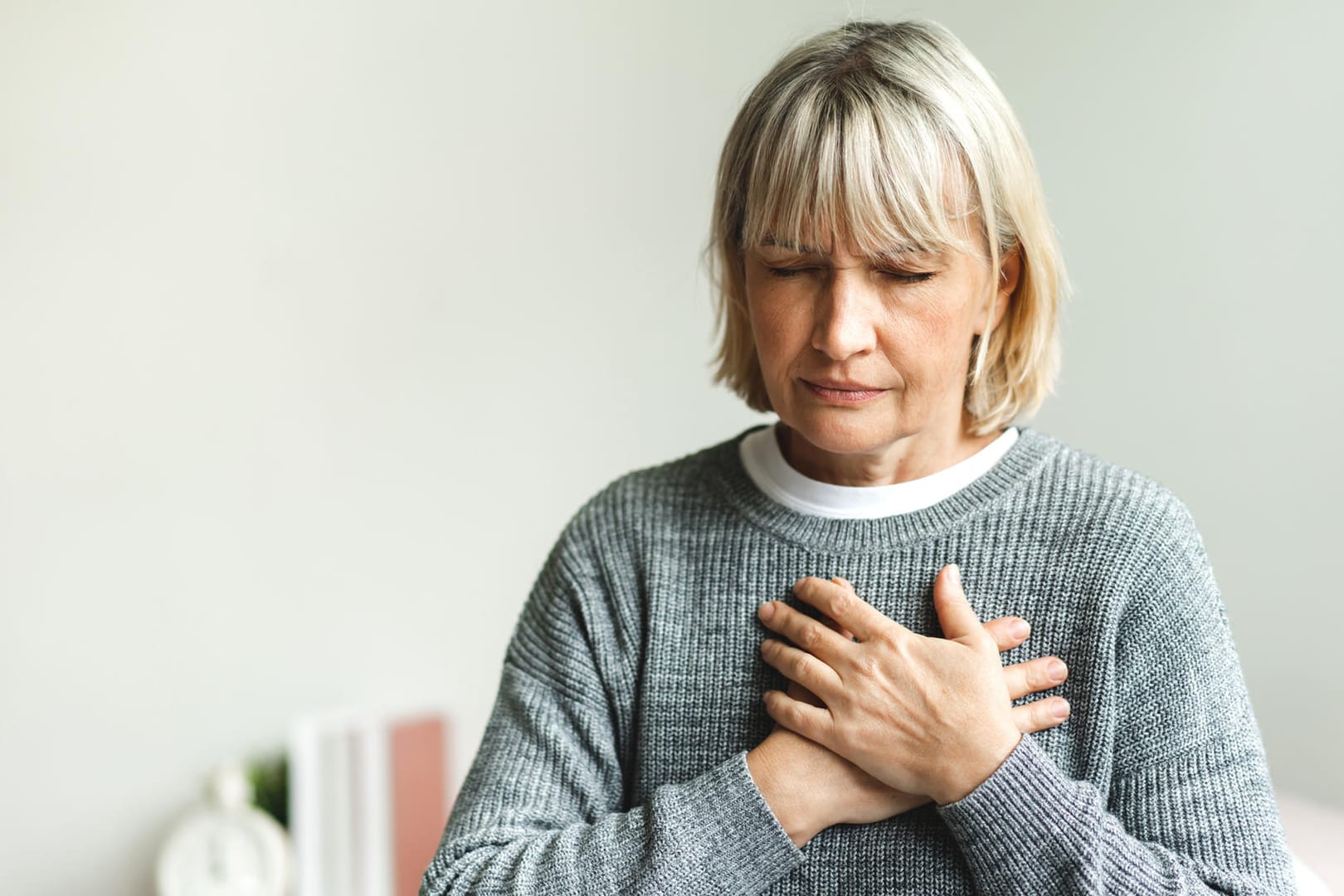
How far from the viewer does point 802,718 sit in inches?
45.3

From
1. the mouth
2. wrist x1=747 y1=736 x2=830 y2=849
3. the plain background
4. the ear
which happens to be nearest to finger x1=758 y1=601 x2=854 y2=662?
wrist x1=747 y1=736 x2=830 y2=849

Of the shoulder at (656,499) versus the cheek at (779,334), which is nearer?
the cheek at (779,334)

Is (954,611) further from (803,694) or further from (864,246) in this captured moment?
(864,246)

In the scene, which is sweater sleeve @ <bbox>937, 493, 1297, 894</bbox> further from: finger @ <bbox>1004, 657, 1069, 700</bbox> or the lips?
the lips

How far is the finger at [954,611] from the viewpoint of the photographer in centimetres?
115

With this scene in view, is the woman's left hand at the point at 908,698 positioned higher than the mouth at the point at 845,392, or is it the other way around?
the mouth at the point at 845,392

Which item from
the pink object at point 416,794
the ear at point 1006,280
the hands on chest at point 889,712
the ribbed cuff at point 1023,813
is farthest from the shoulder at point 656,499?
the pink object at point 416,794

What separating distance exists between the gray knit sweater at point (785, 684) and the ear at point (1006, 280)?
0.13 meters

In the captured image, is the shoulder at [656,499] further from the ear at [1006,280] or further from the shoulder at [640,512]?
the ear at [1006,280]

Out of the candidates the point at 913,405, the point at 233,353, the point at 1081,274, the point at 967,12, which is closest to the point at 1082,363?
the point at 1081,274

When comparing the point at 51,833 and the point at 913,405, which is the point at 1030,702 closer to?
the point at 913,405

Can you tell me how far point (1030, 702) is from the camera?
3.79ft

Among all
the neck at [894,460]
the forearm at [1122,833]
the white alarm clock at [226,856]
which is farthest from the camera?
the white alarm clock at [226,856]

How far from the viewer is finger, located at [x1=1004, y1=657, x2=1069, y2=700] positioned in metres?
1.14
